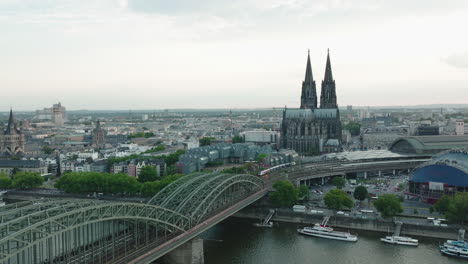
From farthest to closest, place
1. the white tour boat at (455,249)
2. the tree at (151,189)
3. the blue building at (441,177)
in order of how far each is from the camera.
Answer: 1. the tree at (151,189)
2. the blue building at (441,177)
3. the white tour boat at (455,249)

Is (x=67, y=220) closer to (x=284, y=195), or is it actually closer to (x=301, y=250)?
(x=301, y=250)

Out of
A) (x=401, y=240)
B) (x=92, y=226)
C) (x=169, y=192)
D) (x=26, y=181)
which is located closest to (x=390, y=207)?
(x=401, y=240)

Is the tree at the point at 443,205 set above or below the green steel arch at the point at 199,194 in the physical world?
below

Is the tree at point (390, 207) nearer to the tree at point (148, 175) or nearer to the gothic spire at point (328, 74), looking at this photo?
the tree at point (148, 175)

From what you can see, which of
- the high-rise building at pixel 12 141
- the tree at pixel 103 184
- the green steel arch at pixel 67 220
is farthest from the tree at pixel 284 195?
the high-rise building at pixel 12 141

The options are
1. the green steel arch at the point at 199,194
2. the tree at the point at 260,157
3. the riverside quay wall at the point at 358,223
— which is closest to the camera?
the green steel arch at the point at 199,194

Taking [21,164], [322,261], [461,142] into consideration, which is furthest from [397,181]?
[21,164]

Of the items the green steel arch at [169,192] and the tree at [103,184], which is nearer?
the green steel arch at [169,192]
